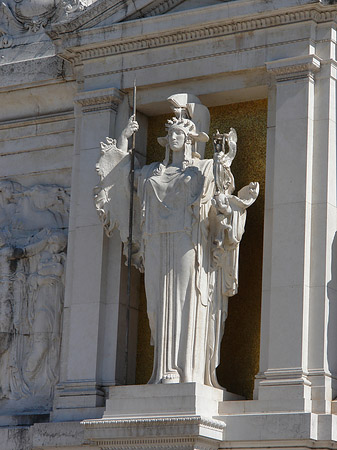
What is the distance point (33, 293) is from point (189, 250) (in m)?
2.92

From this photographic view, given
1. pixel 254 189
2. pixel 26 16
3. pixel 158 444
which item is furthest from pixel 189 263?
pixel 26 16

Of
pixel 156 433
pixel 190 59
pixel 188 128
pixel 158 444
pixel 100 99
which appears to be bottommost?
pixel 158 444

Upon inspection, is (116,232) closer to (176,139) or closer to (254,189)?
(176,139)

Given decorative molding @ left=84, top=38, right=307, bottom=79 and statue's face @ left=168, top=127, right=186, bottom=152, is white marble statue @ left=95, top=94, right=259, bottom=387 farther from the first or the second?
decorative molding @ left=84, top=38, right=307, bottom=79

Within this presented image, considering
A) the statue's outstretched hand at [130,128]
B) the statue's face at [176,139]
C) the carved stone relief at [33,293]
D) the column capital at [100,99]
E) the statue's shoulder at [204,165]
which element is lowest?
the carved stone relief at [33,293]

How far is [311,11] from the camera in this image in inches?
639

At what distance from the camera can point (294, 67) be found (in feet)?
53.3

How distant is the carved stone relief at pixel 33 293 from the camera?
1780cm

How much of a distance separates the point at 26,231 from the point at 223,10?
13.6 feet

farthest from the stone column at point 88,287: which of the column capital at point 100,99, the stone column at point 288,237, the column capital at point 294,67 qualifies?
the column capital at point 294,67

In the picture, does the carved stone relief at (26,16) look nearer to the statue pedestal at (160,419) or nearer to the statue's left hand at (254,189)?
the statue's left hand at (254,189)

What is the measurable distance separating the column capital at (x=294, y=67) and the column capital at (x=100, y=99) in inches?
85.9

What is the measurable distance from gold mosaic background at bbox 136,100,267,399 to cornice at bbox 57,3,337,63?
3.32 ft

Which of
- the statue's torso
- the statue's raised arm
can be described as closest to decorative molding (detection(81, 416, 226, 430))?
the statue's raised arm
